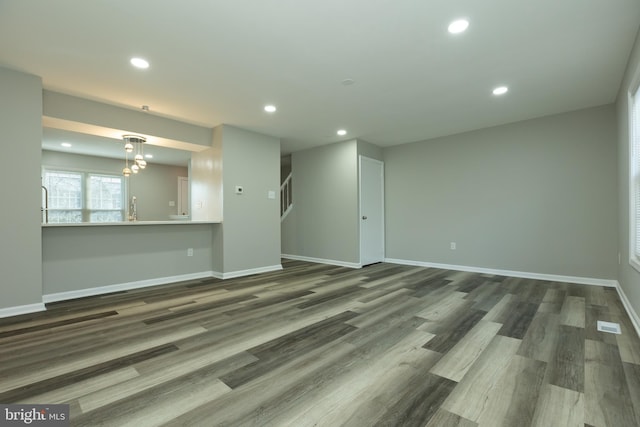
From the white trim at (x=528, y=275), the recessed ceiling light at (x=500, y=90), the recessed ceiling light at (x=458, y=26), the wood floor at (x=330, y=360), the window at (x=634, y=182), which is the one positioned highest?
the recessed ceiling light at (x=500, y=90)

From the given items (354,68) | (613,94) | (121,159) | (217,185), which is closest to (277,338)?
(354,68)

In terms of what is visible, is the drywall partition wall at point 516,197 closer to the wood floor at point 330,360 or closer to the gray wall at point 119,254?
the wood floor at point 330,360

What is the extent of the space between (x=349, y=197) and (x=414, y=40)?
3.35 m

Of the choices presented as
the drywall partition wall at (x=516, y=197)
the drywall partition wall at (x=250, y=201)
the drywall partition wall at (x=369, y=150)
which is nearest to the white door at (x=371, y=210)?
the drywall partition wall at (x=369, y=150)

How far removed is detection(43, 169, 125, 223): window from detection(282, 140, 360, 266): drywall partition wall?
453 centimetres

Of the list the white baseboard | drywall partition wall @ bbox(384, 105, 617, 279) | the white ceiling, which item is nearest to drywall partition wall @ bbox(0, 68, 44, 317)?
the white ceiling

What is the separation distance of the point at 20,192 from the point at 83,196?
4.73m

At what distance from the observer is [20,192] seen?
2914 mm

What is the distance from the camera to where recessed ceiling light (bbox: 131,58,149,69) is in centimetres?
268

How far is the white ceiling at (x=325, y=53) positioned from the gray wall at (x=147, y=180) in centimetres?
428

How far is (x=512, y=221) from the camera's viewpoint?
15.1 ft

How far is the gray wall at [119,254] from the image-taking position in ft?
11.3

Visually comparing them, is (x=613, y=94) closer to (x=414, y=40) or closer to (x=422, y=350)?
(x=414, y=40)

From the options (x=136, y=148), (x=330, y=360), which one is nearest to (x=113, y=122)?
(x=136, y=148)
